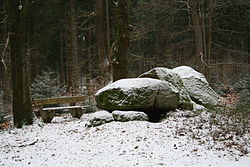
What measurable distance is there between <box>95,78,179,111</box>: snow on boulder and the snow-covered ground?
0.91 m

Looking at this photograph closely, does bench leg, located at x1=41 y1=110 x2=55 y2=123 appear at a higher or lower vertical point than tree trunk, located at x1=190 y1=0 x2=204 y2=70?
lower

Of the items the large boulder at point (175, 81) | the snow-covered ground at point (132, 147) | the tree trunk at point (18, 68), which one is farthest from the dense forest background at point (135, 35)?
the snow-covered ground at point (132, 147)

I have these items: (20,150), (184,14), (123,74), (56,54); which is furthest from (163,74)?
(56,54)

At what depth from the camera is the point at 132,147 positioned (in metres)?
7.22

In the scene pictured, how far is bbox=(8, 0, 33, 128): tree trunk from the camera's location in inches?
436

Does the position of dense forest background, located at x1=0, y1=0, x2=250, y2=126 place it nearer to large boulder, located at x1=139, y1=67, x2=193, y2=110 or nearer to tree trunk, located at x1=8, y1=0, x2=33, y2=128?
tree trunk, located at x1=8, y1=0, x2=33, y2=128

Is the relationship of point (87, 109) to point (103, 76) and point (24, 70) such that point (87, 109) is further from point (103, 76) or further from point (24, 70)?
point (24, 70)

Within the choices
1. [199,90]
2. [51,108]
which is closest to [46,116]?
→ [51,108]

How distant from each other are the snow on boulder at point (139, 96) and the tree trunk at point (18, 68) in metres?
2.90

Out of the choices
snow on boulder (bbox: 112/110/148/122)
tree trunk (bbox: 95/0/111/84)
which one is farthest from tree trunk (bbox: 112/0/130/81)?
snow on boulder (bbox: 112/110/148/122)

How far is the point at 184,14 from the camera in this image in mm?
25531

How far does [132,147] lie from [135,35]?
722 cm

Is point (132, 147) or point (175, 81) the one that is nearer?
point (132, 147)

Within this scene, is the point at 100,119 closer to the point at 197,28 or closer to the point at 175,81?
the point at 175,81
